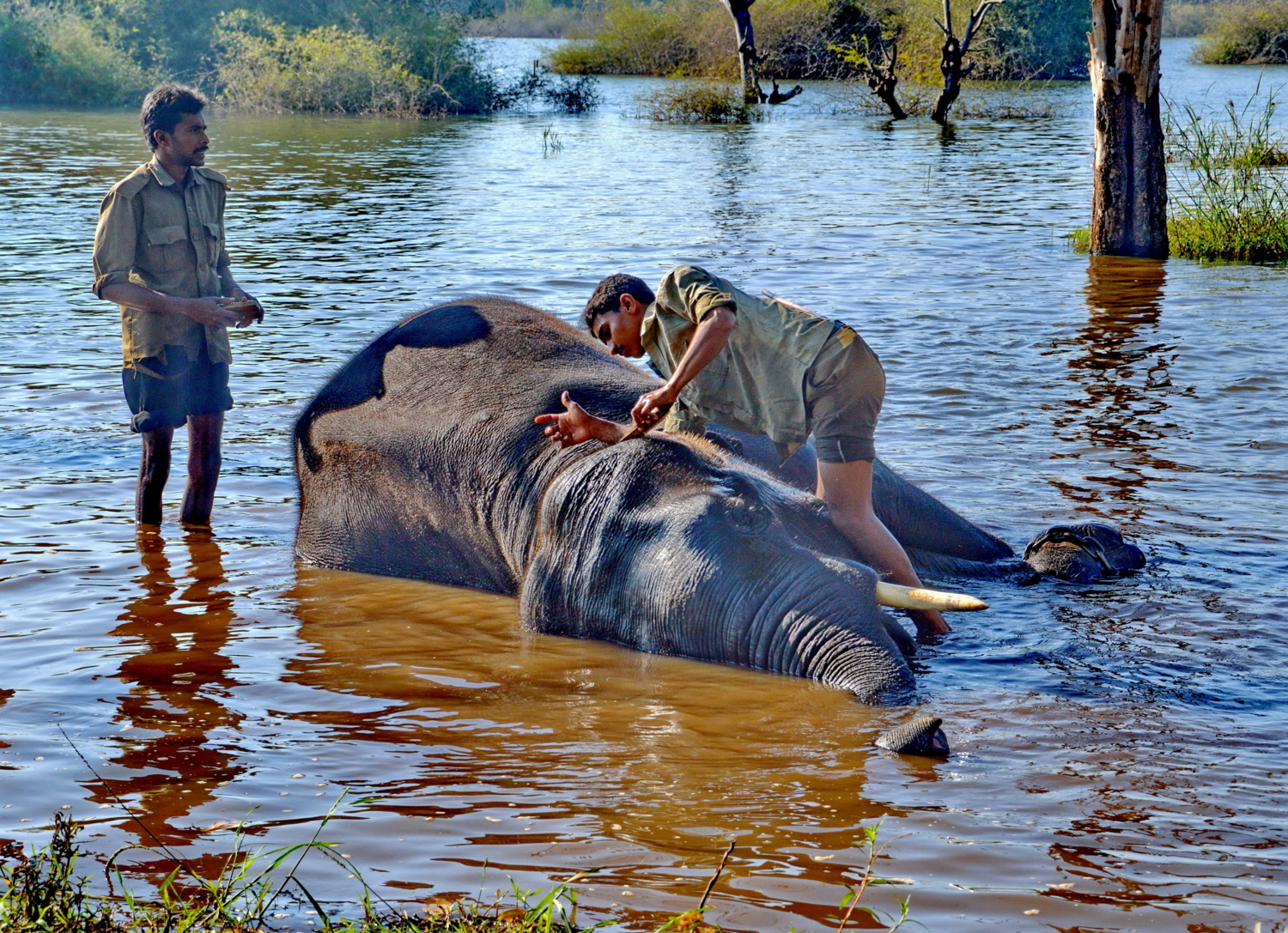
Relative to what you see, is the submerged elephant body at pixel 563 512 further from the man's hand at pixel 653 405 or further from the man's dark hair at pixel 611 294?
the man's dark hair at pixel 611 294

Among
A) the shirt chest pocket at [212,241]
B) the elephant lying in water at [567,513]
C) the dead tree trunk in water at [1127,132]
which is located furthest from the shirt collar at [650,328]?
the dead tree trunk in water at [1127,132]

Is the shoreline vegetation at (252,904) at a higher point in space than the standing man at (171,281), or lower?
lower

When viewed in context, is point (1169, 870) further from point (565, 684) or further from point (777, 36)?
point (777, 36)

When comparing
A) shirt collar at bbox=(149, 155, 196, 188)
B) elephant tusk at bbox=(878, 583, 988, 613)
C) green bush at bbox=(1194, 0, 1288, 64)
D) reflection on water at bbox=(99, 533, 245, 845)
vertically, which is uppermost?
green bush at bbox=(1194, 0, 1288, 64)

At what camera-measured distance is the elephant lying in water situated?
4824mm

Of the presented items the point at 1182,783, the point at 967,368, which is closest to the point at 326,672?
the point at 1182,783

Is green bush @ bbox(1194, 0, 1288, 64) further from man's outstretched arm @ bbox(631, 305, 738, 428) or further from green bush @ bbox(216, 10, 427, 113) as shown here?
man's outstretched arm @ bbox(631, 305, 738, 428)

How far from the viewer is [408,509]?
6.23 meters

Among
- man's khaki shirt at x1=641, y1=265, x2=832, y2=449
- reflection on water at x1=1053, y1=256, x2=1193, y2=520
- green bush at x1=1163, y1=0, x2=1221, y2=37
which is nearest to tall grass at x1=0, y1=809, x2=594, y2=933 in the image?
man's khaki shirt at x1=641, y1=265, x2=832, y2=449

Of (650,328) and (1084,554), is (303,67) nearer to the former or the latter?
(650,328)

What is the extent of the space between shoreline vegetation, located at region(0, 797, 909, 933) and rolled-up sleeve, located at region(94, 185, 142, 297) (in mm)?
3379

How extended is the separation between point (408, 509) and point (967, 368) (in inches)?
200

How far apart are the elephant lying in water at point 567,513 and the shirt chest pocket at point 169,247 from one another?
90 cm

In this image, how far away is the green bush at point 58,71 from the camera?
39.9 m
